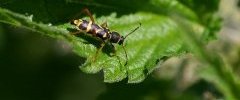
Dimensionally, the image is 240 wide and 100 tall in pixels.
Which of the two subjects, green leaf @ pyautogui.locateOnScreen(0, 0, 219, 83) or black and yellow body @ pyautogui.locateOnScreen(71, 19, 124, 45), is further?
black and yellow body @ pyautogui.locateOnScreen(71, 19, 124, 45)

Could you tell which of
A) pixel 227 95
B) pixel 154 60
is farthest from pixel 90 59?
pixel 227 95

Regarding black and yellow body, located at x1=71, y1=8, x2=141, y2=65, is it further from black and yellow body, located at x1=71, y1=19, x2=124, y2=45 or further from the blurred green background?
the blurred green background

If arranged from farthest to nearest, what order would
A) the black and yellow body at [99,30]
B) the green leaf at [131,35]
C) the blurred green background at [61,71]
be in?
the blurred green background at [61,71] < the black and yellow body at [99,30] < the green leaf at [131,35]

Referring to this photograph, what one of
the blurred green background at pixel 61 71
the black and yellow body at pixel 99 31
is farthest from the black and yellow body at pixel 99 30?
the blurred green background at pixel 61 71

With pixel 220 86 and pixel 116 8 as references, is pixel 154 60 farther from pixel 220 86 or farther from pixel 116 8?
pixel 220 86

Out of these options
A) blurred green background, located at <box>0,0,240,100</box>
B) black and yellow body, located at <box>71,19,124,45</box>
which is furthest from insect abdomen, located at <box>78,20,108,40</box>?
blurred green background, located at <box>0,0,240,100</box>

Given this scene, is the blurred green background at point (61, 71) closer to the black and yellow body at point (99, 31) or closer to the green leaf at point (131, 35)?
the green leaf at point (131, 35)
